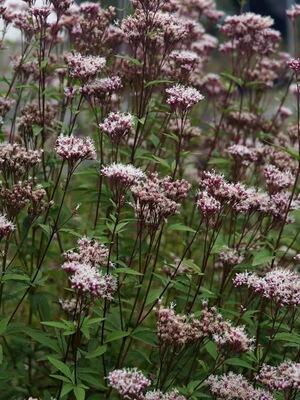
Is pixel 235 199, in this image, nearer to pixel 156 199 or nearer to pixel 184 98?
pixel 156 199

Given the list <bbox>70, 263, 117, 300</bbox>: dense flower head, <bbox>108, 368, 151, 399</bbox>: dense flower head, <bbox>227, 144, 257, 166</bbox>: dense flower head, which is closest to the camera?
<bbox>108, 368, 151, 399</bbox>: dense flower head

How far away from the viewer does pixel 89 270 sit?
13.1ft

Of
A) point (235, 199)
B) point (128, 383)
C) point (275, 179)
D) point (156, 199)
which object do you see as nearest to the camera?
point (128, 383)

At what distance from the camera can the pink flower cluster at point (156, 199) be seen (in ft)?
14.3

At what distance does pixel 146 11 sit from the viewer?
5.12 meters

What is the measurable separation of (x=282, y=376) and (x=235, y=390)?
Result: 31 centimetres

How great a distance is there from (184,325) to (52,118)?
245cm

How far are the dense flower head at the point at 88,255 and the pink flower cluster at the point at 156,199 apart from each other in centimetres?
36

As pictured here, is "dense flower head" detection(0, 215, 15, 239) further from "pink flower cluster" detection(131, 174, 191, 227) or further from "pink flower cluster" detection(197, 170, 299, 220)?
"pink flower cluster" detection(197, 170, 299, 220)

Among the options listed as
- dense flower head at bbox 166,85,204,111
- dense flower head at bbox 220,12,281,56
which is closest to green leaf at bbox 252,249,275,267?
dense flower head at bbox 166,85,204,111

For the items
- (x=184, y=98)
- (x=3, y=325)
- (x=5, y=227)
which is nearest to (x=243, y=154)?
(x=184, y=98)

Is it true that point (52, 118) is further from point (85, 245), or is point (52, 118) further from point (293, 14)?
point (293, 14)

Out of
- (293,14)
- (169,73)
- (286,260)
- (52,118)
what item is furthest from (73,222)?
(293,14)

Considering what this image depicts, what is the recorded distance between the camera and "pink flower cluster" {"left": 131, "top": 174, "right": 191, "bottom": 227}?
4355mm
